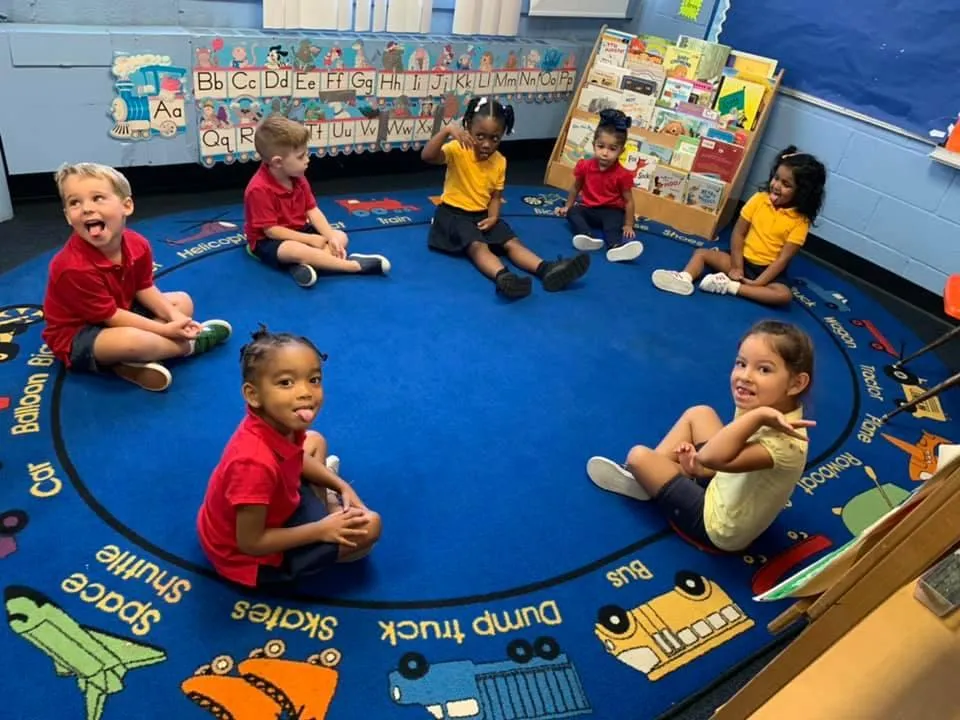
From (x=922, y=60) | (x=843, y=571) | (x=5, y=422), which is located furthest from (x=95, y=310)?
(x=922, y=60)

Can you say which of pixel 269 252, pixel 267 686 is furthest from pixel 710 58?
pixel 267 686

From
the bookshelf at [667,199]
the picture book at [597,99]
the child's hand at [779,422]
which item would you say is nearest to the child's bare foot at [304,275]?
the child's hand at [779,422]

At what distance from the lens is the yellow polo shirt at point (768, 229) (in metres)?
3.24

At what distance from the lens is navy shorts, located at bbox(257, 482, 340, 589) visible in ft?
5.14

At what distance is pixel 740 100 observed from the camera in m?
3.79

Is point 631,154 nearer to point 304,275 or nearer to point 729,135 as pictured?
point 729,135

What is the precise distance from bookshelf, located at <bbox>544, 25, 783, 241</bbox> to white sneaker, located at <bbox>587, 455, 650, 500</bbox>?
226 cm

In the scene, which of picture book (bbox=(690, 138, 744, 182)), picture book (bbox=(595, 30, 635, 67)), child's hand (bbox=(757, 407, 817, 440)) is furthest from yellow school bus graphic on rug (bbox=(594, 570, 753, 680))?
picture book (bbox=(595, 30, 635, 67))

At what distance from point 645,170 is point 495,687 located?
318 centimetres

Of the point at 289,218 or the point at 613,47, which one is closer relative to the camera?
the point at 289,218

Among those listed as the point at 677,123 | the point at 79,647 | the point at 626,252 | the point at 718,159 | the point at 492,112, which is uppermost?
the point at 492,112

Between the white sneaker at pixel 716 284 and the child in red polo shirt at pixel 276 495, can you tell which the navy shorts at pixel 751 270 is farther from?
the child in red polo shirt at pixel 276 495

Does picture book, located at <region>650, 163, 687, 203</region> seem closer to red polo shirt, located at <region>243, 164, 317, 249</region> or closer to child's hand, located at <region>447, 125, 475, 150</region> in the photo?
child's hand, located at <region>447, 125, 475, 150</region>

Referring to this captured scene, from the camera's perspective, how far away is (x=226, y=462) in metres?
1.46
